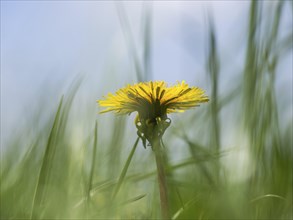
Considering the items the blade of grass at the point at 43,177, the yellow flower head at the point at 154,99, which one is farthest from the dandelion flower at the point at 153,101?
the blade of grass at the point at 43,177

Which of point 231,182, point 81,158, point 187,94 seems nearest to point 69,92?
point 81,158

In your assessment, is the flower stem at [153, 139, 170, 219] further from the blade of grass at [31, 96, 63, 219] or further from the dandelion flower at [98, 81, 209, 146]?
the blade of grass at [31, 96, 63, 219]

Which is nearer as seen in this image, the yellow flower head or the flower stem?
the flower stem

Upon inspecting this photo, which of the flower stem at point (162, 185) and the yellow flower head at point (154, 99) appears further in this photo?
the yellow flower head at point (154, 99)

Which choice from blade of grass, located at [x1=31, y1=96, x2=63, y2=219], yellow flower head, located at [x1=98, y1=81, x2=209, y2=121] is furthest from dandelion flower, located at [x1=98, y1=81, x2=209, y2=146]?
blade of grass, located at [x1=31, y1=96, x2=63, y2=219]

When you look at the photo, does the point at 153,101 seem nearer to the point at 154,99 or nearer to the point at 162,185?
the point at 154,99

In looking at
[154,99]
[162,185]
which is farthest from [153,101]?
[162,185]

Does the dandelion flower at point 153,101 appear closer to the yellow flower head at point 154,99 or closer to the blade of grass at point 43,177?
the yellow flower head at point 154,99

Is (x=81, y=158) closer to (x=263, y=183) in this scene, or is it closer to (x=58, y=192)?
(x=58, y=192)

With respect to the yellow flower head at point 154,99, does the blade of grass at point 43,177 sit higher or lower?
lower
